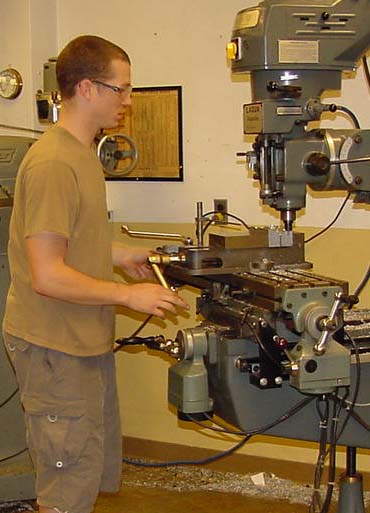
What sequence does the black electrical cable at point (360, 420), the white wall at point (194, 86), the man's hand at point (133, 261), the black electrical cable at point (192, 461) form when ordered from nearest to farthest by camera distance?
1. the black electrical cable at point (360, 420)
2. the man's hand at point (133, 261)
3. the white wall at point (194, 86)
4. the black electrical cable at point (192, 461)

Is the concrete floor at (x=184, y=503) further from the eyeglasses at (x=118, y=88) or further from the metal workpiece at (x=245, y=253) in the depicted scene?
the eyeglasses at (x=118, y=88)

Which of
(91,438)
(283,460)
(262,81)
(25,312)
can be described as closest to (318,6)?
(262,81)

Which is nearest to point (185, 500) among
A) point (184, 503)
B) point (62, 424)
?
point (184, 503)

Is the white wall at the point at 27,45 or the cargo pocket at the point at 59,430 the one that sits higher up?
the white wall at the point at 27,45

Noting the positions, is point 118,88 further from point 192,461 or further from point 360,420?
point 192,461

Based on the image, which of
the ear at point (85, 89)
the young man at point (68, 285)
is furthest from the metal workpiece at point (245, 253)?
the ear at point (85, 89)

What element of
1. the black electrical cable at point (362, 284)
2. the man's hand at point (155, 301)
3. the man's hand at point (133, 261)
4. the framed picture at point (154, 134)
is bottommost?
the black electrical cable at point (362, 284)

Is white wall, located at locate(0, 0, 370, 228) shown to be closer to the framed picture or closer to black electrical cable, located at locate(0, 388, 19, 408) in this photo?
the framed picture

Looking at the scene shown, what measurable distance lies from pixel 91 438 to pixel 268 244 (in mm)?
648

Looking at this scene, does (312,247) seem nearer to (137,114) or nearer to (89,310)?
(137,114)

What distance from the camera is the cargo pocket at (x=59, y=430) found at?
213cm

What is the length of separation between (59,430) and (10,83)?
1.64 meters

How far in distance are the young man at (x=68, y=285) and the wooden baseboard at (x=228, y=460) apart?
3.78 ft

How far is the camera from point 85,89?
219cm
